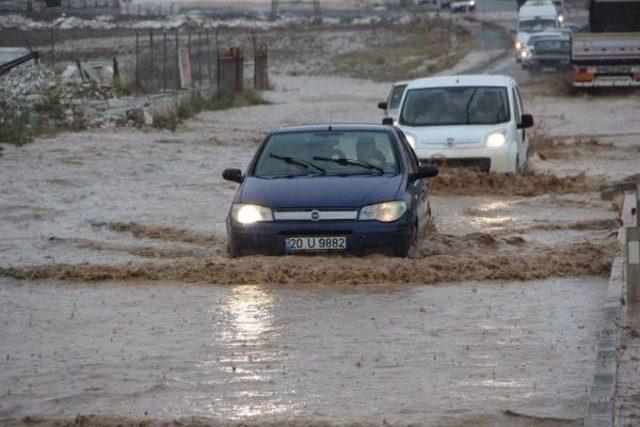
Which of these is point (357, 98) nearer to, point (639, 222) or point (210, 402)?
point (639, 222)

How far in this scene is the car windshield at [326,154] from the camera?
1393cm

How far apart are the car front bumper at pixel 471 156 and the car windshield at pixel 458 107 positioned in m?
0.50

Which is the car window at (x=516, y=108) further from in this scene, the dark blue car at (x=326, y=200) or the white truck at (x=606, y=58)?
the white truck at (x=606, y=58)

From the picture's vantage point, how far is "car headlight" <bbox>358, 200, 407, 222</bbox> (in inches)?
512

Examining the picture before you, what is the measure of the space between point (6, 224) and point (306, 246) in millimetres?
6429

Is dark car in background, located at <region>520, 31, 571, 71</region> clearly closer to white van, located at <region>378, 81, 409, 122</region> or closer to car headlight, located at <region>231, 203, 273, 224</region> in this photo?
white van, located at <region>378, 81, 409, 122</region>

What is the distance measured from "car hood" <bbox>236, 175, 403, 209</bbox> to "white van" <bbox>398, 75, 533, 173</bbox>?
22.8 feet

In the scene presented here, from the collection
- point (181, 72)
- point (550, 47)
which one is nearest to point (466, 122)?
point (181, 72)

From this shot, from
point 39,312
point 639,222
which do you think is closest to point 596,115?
point 639,222

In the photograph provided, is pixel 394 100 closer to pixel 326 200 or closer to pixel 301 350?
pixel 326 200

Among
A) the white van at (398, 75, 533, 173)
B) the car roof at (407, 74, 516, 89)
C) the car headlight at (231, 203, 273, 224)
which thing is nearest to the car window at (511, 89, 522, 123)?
the white van at (398, 75, 533, 173)

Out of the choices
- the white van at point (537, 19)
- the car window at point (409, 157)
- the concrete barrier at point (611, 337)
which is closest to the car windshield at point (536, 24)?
the white van at point (537, 19)

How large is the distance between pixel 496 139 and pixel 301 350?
11.0 meters

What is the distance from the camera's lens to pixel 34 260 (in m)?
15.3
